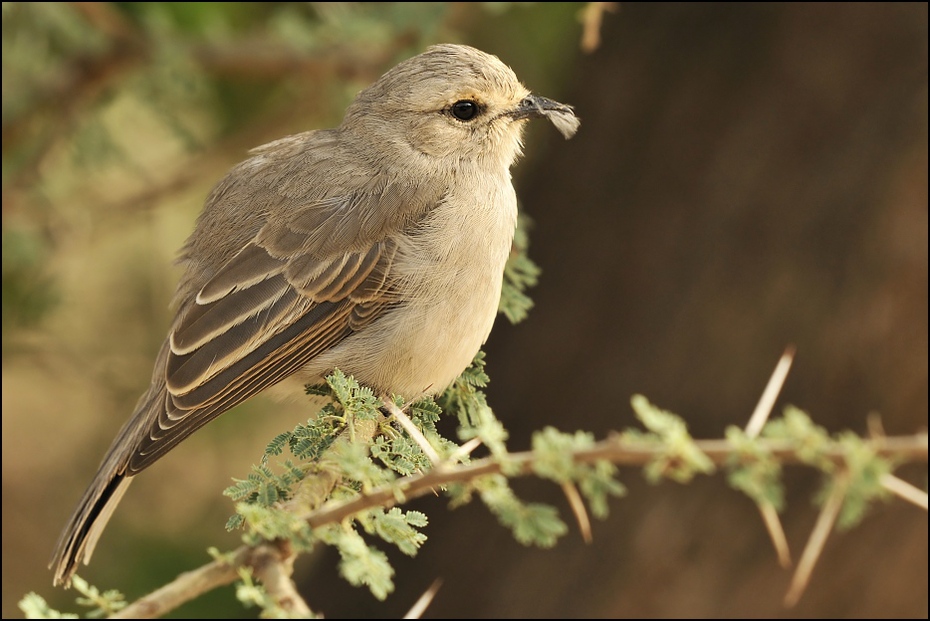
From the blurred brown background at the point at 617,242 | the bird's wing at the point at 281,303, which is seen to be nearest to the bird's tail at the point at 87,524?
the bird's wing at the point at 281,303

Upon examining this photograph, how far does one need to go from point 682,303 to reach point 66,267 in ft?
13.5

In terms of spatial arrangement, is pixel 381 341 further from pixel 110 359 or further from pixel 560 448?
pixel 110 359

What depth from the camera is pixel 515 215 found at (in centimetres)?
450

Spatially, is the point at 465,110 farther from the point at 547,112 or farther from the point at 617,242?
the point at 617,242

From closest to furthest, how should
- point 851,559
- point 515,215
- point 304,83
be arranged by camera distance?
point 515,215 → point 851,559 → point 304,83

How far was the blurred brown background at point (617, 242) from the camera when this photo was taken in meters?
5.90

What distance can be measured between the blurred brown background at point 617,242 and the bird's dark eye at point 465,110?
57 cm

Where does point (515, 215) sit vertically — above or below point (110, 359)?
above

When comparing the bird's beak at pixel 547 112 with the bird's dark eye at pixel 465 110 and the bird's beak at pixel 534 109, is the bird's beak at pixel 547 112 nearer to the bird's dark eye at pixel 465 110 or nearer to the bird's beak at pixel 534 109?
the bird's beak at pixel 534 109

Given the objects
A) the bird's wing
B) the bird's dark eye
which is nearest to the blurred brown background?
the bird's dark eye

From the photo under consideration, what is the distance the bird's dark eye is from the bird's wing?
1.47 feet

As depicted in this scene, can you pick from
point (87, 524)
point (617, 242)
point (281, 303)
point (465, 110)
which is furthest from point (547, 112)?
point (87, 524)

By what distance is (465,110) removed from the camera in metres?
4.65

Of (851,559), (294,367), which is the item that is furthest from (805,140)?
(294,367)
